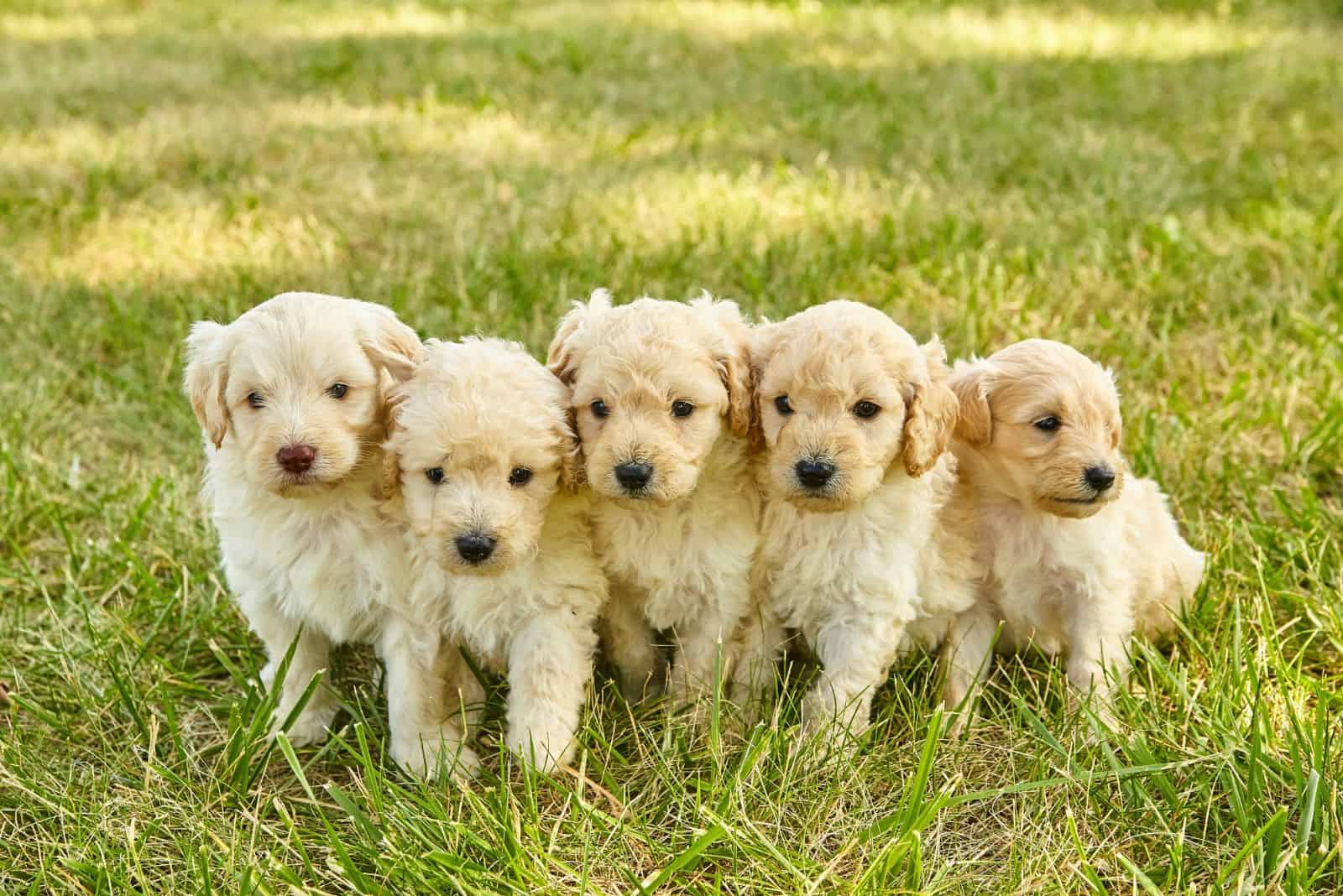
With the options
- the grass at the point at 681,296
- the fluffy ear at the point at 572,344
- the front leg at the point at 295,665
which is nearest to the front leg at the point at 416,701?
the grass at the point at 681,296

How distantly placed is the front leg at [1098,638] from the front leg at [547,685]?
1.36m

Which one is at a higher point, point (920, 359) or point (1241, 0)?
point (920, 359)

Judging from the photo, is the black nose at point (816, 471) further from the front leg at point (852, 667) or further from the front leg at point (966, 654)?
the front leg at point (966, 654)

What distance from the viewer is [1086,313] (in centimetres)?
568

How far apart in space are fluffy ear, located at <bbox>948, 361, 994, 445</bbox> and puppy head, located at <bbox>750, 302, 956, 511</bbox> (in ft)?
0.44

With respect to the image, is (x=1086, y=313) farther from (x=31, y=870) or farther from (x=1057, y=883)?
(x=31, y=870)

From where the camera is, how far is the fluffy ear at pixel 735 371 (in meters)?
3.22

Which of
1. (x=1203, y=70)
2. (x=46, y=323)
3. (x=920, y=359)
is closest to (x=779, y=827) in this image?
(x=920, y=359)

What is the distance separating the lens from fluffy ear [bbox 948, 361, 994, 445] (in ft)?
11.1

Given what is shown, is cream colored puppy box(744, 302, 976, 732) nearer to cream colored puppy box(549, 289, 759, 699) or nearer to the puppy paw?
cream colored puppy box(549, 289, 759, 699)

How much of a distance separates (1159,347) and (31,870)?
4549 millimetres

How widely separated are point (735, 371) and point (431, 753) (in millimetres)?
1281

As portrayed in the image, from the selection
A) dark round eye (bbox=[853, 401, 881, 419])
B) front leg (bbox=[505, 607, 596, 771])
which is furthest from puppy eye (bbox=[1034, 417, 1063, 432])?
front leg (bbox=[505, 607, 596, 771])

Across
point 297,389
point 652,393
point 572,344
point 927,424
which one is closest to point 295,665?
point 297,389
